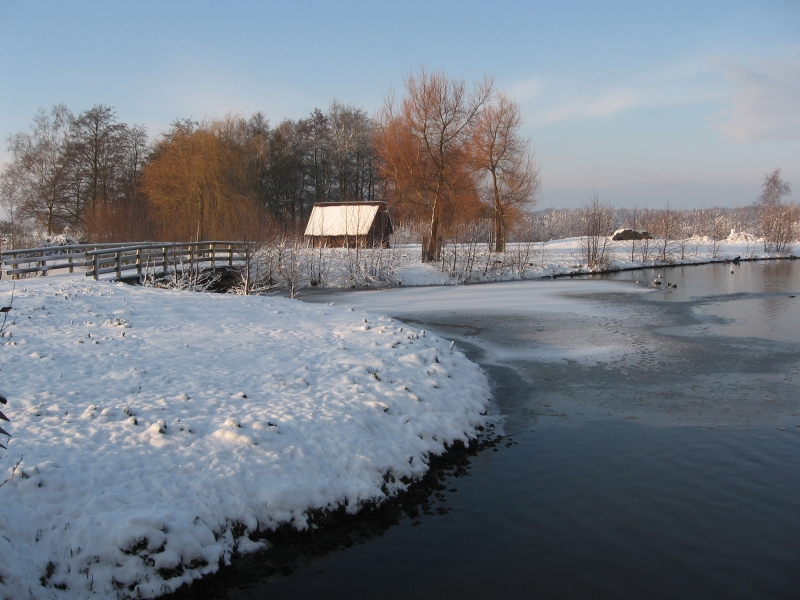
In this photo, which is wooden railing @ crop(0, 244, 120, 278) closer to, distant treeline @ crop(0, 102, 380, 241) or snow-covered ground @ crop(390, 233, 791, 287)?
distant treeline @ crop(0, 102, 380, 241)

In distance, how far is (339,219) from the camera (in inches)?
1741

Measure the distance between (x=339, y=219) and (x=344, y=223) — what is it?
653 millimetres

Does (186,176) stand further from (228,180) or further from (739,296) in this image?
(739,296)

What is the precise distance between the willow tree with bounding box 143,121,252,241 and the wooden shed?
335 inches

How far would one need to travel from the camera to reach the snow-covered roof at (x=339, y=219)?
42594 millimetres

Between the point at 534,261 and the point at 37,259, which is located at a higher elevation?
the point at 534,261

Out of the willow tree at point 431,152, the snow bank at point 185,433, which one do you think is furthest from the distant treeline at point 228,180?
the snow bank at point 185,433

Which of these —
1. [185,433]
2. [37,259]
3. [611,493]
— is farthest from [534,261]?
[185,433]

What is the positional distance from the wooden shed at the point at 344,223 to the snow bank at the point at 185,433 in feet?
102

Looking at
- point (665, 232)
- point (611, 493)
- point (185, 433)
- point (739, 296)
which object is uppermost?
point (665, 232)

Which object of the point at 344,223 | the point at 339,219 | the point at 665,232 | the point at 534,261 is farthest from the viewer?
the point at 665,232

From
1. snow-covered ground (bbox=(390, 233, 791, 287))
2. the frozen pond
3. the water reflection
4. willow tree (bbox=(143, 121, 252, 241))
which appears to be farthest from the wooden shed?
the frozen pond

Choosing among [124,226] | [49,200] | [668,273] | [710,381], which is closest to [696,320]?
[710,381]

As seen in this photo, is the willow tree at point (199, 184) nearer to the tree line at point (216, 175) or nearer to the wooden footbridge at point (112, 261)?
the tree line at point (216, 175)
